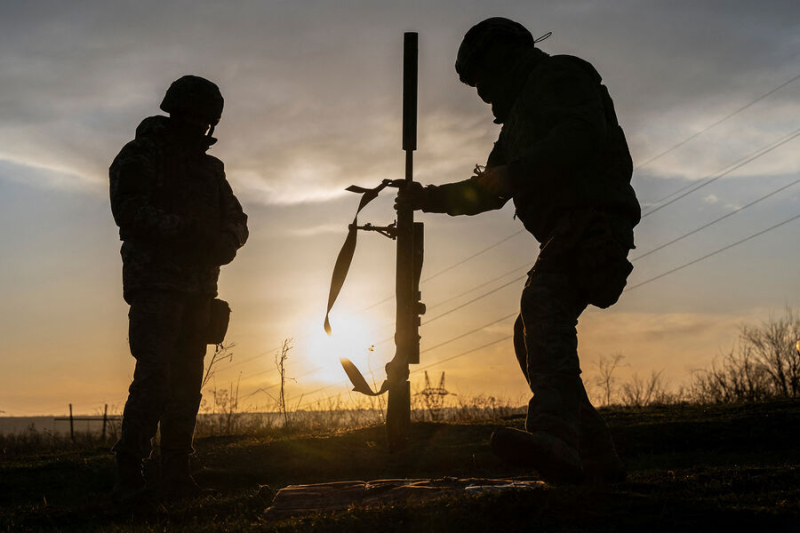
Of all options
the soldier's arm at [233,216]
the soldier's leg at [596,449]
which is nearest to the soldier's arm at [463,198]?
the soldier's leg at [596,449]

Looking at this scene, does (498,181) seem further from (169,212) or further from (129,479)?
(129,479)

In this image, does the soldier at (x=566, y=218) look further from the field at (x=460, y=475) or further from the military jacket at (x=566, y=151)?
the field at (x=460, y=475)

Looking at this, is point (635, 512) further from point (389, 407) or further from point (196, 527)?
point (389, 407)

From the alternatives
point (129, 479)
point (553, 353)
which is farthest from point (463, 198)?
point (129, 479)

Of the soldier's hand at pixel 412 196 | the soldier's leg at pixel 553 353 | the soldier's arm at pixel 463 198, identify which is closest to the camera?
the soldier's leg at pixel 553 353

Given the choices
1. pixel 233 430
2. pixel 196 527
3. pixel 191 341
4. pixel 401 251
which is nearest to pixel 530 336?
pixel 196 527

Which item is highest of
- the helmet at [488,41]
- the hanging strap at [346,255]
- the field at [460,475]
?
the helmet at [488,41]

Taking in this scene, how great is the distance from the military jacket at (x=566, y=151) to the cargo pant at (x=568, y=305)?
15 centimetres

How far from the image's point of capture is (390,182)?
17.8 feet

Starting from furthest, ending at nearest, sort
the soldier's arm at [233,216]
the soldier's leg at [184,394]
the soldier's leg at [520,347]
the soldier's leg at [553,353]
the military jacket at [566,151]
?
1. the soldier's arm at [233,216]
2. the soldier's leg at [184,394]
3. the soldier's leg at [520,347]
4. the military jacket at [566,151]
5. the soldier's leg at [553,353]

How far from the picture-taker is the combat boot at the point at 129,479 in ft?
18.3

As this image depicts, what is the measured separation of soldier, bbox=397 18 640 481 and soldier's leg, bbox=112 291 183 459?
2.54 meters

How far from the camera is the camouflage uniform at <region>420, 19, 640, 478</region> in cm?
425

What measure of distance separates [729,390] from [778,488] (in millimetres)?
11489
